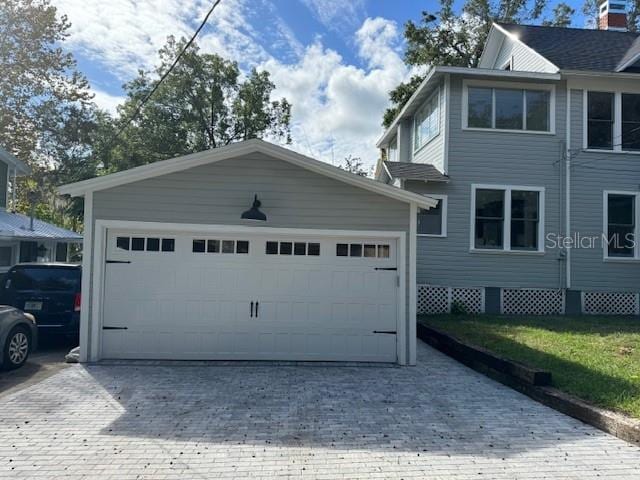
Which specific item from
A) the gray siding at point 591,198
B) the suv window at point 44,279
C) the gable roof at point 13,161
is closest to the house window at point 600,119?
the gray siding at point 591,198

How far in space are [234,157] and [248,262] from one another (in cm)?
169

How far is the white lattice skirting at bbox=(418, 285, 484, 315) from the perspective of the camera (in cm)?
1213

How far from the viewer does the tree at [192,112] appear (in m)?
24.5

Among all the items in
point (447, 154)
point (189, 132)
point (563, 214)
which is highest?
point (189, 132)

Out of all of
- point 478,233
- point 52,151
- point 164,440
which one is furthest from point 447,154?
point 52,151

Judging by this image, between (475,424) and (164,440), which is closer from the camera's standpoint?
(164,440)

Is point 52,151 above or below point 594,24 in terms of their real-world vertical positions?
below

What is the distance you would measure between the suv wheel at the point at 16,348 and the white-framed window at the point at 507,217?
10.1 m

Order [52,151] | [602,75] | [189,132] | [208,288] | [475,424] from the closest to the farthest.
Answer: [475,424] < [208,288] < [602,75] < [189,132] < [52,151]

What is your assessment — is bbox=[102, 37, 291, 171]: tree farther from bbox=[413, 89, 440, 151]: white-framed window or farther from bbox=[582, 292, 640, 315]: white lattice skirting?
bbox=[582, 292, 640, 315]: white lattice skirting

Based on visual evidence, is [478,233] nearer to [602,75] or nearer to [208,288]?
[602,75]

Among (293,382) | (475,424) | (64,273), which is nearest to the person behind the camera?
(475,424)

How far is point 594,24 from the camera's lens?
26.5 meters

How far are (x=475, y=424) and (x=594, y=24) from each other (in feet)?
97.0
